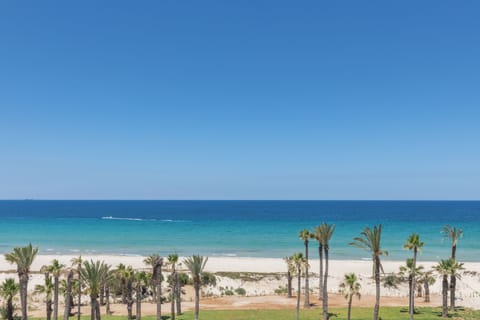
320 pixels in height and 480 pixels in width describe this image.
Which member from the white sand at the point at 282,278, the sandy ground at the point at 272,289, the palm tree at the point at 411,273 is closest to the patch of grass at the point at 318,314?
the palm tree at the point at 411,273

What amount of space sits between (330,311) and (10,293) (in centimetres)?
3547

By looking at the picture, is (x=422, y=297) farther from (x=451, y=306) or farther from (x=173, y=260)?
(x=173, y=260)

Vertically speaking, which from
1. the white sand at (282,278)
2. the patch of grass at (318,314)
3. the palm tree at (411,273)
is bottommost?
the white sand at (282,278)

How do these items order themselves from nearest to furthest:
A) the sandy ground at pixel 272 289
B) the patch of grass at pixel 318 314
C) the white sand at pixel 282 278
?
the patch of grass at pixel 318 314
the sandy ground at pixel 272 289
the white sand at pixel 282 278

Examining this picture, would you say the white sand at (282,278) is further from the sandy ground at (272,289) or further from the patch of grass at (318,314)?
the patch of grass at (318,314)

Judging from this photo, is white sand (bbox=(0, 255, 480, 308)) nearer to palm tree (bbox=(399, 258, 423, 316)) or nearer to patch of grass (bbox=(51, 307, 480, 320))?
patch of grass (bbox=(51, 307, 480, 320))

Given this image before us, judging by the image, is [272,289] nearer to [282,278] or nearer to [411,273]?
[282,278]

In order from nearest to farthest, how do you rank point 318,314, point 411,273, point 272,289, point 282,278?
point 411,273, point 318,314, point 272,289, point 282,278

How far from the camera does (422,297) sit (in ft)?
186

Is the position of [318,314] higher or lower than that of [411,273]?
lower

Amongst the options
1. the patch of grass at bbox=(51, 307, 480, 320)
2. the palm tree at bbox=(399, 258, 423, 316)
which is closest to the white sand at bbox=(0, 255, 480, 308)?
the patch of grass at bbox=(51, 307, 480, 320)

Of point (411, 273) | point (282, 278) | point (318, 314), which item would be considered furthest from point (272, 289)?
point (411, 273)

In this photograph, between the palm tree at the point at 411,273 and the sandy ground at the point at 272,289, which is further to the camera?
the sandy ground at the point at 272,289

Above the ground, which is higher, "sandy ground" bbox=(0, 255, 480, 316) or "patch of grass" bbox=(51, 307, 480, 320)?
"patch of grass" bbox=(51, 307, 480, 320)
